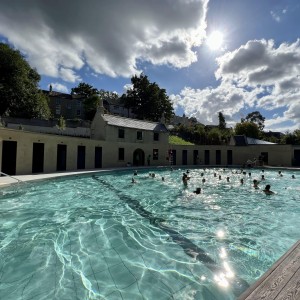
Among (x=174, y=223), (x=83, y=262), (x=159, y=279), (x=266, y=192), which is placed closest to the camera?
(x=159, y=279)

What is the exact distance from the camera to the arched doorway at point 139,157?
30.8m

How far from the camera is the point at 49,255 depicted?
5117 millimetres

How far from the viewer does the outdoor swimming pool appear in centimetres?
403

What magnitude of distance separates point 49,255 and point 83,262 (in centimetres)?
97

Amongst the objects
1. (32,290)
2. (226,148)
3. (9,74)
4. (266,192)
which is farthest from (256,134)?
(32,290)

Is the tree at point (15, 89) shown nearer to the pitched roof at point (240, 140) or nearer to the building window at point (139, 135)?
the building window at point (139, 135)

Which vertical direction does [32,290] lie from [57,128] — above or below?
below

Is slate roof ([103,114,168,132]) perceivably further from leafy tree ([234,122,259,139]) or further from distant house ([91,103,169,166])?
leafy tree ([234,122,259,139])

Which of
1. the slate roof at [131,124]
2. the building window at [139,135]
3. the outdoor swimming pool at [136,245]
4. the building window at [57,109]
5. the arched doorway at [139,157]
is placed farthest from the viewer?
the building window at [57,109]

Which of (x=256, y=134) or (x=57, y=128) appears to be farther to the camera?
(x=256, y=134)

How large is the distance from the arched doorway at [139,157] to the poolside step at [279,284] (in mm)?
27746

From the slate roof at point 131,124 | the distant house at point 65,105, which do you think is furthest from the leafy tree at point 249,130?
the distant house at point 65,105

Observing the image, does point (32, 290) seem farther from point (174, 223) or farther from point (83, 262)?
point (174, 223)

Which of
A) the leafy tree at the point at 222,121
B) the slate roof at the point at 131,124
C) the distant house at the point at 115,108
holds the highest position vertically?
the distant house at the point at 115,108
